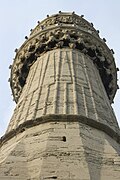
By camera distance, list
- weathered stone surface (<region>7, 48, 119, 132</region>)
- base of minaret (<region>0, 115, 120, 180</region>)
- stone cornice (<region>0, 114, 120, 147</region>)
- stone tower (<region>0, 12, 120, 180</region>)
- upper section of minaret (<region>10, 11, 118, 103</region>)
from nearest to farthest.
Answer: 1. base of minaret (<region>0, 115, 120, 180</region>)
2. stone tower (<region>0, 12, 120, 180</region>)
3. stone cornice (<region>0, 114, 120, 147</region>)
4. weathered stone surface (<region>7, 48, 119, 132</region>)
5. upper section of minaret (<region>10, 11, 118, 103</region>)

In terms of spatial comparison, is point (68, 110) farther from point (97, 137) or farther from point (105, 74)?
point (105, 74)

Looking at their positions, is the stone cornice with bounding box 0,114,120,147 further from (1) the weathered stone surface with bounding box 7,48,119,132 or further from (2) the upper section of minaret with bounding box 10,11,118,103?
(2) the upper section of minaret with bounding box 10,11,118,103

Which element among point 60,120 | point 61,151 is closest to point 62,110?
point 60,120

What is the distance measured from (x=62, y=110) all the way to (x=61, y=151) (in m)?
2.02

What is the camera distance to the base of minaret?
986cm

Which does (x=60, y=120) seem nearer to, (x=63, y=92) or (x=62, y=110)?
(x=62, y=110)

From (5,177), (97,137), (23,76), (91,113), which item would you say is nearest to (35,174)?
(5,177)

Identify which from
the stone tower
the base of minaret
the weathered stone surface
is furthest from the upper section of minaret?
the base of minaret

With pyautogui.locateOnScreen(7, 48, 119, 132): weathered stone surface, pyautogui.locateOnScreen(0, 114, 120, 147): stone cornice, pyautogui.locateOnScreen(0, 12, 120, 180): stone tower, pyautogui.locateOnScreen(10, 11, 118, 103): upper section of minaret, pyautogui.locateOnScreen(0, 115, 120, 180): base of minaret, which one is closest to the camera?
pyautogui.locateOnScreen(0, 115, 120, 180): base of minaret

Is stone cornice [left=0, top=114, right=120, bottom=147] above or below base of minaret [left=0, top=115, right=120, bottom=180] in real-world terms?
above

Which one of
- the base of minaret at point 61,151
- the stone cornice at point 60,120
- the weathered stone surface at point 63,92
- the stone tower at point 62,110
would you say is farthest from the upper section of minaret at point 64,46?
the base of minaret at point 61,151

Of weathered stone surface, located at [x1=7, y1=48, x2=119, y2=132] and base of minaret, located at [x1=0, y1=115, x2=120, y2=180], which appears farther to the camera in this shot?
weathered stone surface, located at [x1=7, y1=48, x2=119, y2=132]

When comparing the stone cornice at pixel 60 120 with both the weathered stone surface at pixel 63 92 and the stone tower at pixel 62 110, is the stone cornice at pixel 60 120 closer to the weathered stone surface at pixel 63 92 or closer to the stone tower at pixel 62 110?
the stone tower at pixel 62 110

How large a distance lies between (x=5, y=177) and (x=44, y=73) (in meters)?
5.54
